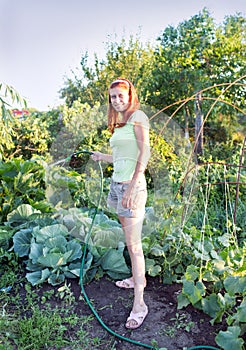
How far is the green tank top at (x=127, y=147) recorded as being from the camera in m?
1.82

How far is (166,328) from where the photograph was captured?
2004mm

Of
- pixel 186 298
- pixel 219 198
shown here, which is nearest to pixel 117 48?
pixel 219 198

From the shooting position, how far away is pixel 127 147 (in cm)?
183

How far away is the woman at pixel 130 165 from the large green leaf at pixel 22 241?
38.2 inches

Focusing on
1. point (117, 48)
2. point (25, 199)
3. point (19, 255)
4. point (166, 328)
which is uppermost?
point (117, 48)

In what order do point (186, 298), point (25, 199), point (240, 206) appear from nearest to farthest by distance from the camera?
point (186, 298) < point (25, 199) < point (240, 206)

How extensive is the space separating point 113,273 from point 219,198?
2.09 metres

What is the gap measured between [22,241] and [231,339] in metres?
1.60

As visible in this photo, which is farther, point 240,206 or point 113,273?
point 240,206

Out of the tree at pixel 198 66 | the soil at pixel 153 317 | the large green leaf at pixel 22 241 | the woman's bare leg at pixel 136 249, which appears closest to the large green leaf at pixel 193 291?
the soil at pixel 153 317

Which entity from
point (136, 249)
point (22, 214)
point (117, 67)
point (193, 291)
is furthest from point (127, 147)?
point (117, 67)

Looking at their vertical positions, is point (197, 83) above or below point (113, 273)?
above

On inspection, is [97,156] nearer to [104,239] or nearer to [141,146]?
[141,146]

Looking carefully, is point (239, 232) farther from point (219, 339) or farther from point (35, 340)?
point (35, 340)
